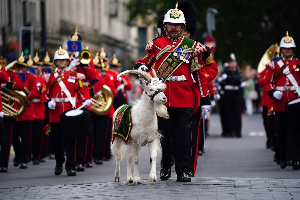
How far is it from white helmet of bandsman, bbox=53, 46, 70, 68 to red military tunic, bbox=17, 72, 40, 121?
238cm

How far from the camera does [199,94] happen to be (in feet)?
44.4

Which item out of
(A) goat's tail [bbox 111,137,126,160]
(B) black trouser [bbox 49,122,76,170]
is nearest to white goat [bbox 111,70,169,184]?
(A) goat's tail [bbox 111,137,126,160]

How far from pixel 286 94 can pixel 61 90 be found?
138 inches

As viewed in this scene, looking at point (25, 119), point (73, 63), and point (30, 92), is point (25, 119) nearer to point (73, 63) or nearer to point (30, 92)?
point (30, 92)

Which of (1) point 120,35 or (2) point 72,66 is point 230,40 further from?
(1) point 120,35

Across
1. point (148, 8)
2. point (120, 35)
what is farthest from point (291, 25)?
point (120, 35)

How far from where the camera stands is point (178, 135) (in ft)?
43.5

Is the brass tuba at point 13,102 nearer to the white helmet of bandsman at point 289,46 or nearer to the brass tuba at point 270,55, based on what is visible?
the brass tuba at point 270,55

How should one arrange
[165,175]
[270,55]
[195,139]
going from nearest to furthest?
1. [165,175]
2. [195,139]
3. [270,55]

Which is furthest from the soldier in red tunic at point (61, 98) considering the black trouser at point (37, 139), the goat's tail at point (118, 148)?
the black trouser at point (37, 139)

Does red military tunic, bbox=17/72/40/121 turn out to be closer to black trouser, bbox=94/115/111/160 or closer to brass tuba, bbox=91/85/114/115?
brass tuba, bbox=91/85/114/115

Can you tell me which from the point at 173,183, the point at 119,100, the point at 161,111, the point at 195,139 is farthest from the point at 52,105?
the point at 119,100

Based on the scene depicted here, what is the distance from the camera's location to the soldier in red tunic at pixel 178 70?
13156mm

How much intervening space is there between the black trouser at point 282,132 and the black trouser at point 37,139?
4984 millimetres
